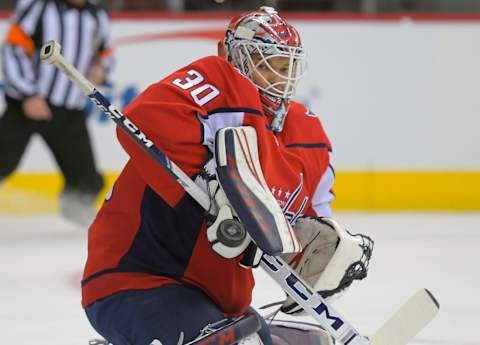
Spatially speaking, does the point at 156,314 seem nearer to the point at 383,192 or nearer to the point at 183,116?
the point at 183,116

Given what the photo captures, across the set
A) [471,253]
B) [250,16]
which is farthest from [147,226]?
[471,253]

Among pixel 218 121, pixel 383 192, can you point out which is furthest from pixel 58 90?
pixel 218 121

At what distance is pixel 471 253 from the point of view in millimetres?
4609

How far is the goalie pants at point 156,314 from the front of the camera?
198 cm

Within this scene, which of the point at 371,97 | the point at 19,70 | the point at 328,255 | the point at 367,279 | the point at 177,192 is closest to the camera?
the point at 177,192

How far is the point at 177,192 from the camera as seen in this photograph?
6.53ft

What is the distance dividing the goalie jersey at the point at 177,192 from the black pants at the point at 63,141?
10.2 ft

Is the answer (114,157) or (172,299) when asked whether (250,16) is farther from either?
(114,157)

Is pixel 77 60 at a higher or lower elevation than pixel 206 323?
lower

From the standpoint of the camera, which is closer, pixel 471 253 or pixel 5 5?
pixel 471 253

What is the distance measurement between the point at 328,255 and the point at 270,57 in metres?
0.41

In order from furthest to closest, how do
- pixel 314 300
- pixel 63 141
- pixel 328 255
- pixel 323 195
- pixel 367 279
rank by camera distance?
pixel 63 141, pixel 367 279, pixel 323 195, pixel 328 255, pixel 314 300

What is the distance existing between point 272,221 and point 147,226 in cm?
29

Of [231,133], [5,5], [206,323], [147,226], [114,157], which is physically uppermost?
[231,133]
